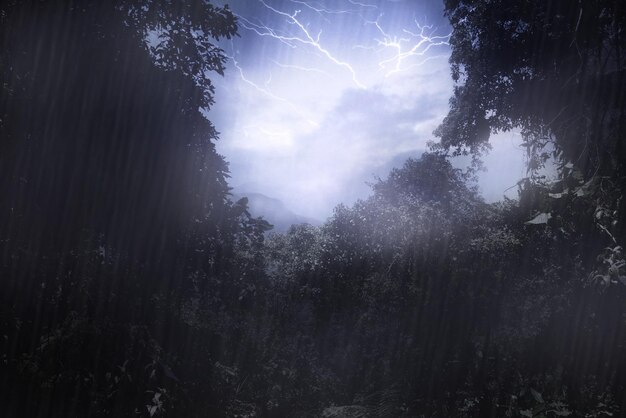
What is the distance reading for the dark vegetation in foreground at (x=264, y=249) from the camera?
171 inches

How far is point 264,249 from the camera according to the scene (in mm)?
12117

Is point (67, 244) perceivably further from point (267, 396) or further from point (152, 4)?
point (267, 396)

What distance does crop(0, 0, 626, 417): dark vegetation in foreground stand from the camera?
4.34 m

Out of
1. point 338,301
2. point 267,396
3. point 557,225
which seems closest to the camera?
point 557,225

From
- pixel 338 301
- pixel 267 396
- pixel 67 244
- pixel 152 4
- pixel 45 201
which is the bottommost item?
pixel 267 396

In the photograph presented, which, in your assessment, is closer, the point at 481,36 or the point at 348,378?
the point at 481,36

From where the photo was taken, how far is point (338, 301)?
18.8 meters

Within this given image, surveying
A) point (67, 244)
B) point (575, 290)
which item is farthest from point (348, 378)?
point (67, 244)

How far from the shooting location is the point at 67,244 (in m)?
4.54

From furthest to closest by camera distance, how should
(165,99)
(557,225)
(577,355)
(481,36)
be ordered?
(481,36) → (577,355) → (557,225) → (165,99)

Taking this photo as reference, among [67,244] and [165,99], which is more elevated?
[165,99]

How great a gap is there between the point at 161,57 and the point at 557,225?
31.5ft

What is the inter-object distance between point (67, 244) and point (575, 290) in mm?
12907

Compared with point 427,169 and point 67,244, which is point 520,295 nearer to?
point 67,244
